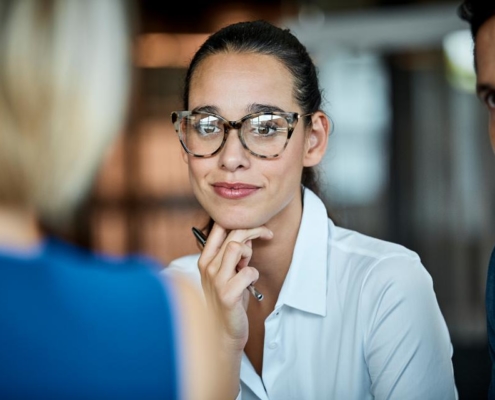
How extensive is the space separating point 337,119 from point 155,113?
1809 millimetres

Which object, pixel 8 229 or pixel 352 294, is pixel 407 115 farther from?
pixel 8 229

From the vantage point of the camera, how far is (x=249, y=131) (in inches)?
64.1

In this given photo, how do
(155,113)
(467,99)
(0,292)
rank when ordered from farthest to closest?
(155,113) < (467,99) < (0,292)

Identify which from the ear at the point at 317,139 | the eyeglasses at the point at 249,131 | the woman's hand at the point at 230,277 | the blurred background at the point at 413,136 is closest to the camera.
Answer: the woman's hand at the point at 230,277

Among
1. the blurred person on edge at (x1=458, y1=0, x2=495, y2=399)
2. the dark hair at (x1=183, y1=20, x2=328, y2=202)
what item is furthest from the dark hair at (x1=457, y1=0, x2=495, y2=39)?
the dark hair at (x1=183, y1=20, x2=328, y2=202)

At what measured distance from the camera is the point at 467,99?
5.33m

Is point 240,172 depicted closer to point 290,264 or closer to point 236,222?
point 236,222

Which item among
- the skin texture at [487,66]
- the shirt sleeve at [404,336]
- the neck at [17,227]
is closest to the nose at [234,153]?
the shirt sleeve at [404,336]

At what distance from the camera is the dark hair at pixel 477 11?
1566mm

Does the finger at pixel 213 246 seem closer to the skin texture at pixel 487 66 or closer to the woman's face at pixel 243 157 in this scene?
the woman's face at pixel 243 157

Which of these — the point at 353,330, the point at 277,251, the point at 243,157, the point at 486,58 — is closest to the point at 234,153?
the point at 243,157

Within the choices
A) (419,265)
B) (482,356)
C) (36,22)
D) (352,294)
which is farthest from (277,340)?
(482,356)

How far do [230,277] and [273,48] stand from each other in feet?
1.99

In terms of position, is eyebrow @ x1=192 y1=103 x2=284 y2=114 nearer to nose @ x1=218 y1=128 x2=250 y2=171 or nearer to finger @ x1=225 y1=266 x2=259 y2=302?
nose @ x1=218 y1=128 x2=250 y2=171
